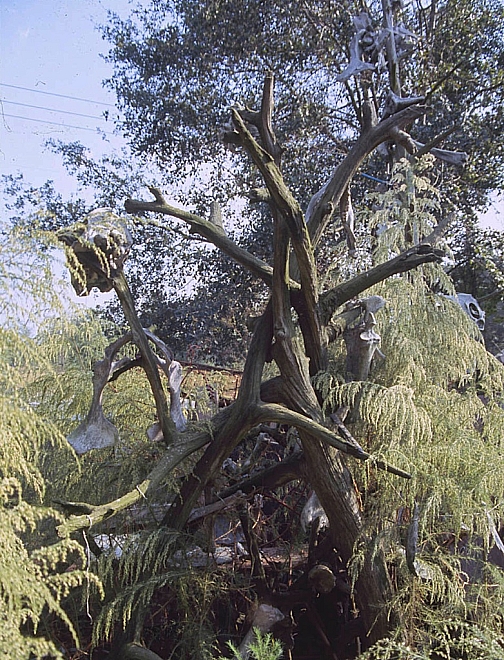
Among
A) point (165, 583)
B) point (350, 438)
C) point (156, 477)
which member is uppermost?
Result: point (350, 438)

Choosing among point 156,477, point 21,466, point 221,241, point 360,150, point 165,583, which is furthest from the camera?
point 360,150

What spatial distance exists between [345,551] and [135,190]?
11.2ft

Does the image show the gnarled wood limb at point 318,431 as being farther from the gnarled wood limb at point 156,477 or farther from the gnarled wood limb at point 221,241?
the gnarled wood limb at point 221,241

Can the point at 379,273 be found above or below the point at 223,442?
above

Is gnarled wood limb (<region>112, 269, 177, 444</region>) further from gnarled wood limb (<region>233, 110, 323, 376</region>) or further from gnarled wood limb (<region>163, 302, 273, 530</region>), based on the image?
gnarled wood limb (<region>233, 110, 323, 376</region>)

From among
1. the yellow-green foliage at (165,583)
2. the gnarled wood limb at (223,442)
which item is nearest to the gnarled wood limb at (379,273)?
the gnarled wood limb at (223,442)

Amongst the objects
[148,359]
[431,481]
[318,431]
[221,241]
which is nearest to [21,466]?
[148,359]

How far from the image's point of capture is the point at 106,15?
4348mm

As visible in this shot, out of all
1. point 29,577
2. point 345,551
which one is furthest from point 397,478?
point 29,577

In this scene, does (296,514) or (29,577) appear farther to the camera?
(296,514)

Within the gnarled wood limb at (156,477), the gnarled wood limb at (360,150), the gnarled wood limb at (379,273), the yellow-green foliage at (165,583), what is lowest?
the yellow-green foliage at (165,583)

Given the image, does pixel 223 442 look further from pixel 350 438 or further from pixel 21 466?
pixel 21 466

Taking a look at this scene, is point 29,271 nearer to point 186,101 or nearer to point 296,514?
point 296,514

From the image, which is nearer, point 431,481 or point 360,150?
point 431,481
